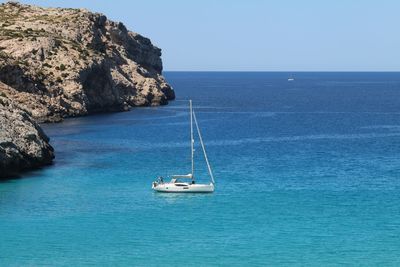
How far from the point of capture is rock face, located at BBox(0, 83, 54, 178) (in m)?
74.6

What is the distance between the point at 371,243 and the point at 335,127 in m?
83.5

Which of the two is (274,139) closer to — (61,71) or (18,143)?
(18,143)

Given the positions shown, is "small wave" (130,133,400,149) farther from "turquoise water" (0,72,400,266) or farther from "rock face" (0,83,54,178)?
"rock face" (0,83,54,178)

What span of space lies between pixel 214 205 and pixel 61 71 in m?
92.8

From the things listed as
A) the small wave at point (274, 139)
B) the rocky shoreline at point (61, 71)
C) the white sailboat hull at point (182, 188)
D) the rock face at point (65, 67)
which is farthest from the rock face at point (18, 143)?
the rock face at point (65, 67)

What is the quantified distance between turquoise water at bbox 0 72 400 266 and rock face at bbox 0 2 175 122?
1006 inches

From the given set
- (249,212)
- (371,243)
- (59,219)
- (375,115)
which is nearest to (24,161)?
(59,219)

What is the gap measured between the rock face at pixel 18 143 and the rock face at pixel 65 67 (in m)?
33.6

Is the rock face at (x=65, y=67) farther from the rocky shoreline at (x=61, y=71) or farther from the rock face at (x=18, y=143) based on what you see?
the rock face at (x=18, y=143)

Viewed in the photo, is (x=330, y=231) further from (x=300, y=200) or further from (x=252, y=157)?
(x=252, y=157)

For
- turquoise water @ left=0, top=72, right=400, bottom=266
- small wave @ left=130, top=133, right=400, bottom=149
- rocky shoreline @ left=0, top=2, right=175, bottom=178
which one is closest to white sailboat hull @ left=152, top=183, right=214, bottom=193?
turquoise water @ left=0, top=72, right=400, bottom=266

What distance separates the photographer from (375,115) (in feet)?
528

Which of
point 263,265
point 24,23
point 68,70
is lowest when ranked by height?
point 263,265

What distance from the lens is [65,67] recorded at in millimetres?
150875
